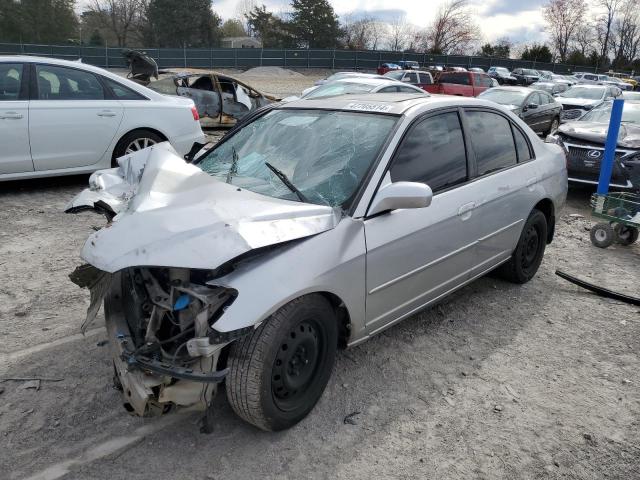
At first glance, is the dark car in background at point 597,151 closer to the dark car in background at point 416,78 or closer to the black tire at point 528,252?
the black tire at point 528,252

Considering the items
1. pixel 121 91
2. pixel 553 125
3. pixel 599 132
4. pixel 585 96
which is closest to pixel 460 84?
pixel 585 96

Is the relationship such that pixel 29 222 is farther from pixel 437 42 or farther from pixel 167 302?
pixel 437 42

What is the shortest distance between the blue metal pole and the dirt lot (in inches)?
105

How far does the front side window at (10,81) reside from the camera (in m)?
6.14

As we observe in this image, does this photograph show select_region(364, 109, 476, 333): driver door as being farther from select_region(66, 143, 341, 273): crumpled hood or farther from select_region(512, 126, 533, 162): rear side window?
select_region(512, 126, 533, 162): rear side window

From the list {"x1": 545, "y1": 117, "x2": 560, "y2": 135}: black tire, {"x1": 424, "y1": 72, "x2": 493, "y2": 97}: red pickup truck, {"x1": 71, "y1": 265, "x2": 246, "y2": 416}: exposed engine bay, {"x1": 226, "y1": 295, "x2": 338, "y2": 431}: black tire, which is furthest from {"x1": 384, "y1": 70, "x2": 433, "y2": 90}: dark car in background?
→ {"x1": 71, "y1": 265, "x2": 246, "y2": 416}: exposed engine bay

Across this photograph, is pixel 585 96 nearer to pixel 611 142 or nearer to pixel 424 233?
pixel 611 142

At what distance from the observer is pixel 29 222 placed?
18.9 ft

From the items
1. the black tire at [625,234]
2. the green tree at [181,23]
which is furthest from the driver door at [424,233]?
the green tree at [181,23]

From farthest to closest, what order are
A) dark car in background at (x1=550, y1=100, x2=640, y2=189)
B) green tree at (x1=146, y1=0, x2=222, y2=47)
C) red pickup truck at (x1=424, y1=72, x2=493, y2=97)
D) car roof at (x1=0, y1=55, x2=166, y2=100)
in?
1. green tree at (x1=146, y1=0, x2=222, y2=47)
2. red pickup truck at (x1=424, y1=72, x2=493, y2=97)
3. dark car in background at (x1=550, y1=100, x2=640, y2=189)
4. car roof at (x1=0, y1=55, x2=166, y2=100)

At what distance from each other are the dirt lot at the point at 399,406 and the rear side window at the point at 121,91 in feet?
10.4

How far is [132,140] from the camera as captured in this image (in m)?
7.02

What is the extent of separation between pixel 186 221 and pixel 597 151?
772cm

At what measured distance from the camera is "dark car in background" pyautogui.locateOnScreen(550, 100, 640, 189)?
7.79 metres
